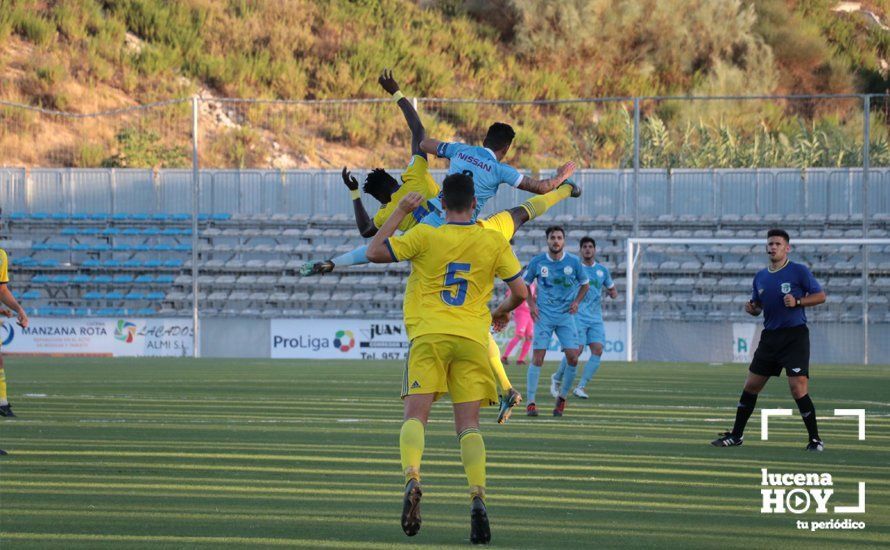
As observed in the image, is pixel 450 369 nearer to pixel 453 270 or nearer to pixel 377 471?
Result: pixel 453 270

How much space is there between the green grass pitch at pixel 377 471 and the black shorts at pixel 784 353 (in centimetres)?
73

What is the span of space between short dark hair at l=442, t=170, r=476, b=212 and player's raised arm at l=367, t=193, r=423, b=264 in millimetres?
164

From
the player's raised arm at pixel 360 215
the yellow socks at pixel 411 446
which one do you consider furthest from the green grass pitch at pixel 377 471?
the player's raised arm at pixel 360 215

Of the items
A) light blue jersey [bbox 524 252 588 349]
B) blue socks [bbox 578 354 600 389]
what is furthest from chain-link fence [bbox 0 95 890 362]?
light blue jersey [bbox 524 252 588 349]

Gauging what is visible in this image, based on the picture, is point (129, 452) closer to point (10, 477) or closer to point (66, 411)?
point (10, 477)

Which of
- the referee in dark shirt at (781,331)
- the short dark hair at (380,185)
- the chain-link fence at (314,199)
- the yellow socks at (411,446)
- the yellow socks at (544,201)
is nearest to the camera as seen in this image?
the yellow socks at (411,446)

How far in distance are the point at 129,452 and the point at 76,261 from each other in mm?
24677

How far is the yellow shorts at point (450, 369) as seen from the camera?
7.65 meters

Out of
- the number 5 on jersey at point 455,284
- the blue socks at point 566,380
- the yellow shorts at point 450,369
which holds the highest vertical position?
the number 5 on jersey at point 455,284

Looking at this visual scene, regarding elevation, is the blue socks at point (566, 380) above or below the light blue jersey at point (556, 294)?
below

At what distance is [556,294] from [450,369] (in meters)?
8.93

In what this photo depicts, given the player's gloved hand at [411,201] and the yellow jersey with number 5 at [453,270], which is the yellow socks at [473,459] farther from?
the player's gloved hand at [411,201]

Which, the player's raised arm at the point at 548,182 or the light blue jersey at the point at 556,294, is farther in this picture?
the light blue jersey at the point at 556,294

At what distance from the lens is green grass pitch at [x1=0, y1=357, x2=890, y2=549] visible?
7.54 meters
